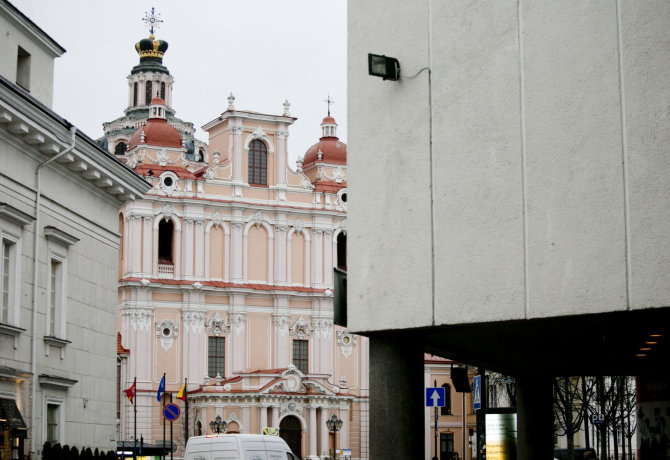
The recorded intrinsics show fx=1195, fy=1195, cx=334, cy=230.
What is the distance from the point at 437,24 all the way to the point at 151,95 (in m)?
104

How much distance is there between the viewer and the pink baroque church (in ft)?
239

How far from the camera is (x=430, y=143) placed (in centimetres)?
1483

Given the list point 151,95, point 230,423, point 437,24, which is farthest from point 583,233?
point 151,95


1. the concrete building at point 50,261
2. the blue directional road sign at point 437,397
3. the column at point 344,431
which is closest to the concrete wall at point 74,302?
the concrete building at point 50,261

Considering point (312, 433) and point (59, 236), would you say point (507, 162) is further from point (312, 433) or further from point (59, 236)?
point (312, 433)

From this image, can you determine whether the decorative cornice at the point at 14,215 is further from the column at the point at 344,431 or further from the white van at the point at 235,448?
the column at the point at 344,431

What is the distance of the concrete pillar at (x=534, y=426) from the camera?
2250 cm

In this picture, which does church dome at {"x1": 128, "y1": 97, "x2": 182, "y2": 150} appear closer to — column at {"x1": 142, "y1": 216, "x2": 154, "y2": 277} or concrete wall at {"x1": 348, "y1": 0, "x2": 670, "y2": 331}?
column at {"x1": 142, "y1": 216, "x2": 154, "y2": 277}

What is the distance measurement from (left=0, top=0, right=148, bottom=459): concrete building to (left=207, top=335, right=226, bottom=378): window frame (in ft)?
151

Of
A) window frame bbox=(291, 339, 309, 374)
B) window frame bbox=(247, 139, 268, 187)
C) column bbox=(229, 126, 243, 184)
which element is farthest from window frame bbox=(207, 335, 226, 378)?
window frame bbox=(247, 139, 268, 187)

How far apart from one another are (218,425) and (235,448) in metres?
47.2

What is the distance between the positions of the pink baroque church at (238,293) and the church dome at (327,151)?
2.22 m

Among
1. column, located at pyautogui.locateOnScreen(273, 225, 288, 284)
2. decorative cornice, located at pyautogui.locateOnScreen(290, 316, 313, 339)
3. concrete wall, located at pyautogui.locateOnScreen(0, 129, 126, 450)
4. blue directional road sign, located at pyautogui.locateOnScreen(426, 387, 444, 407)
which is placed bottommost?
blue directional road sign, located at pyautogui.locateOnScreen(426, 387, 444, 407)

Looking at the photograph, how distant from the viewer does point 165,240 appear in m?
77.6
